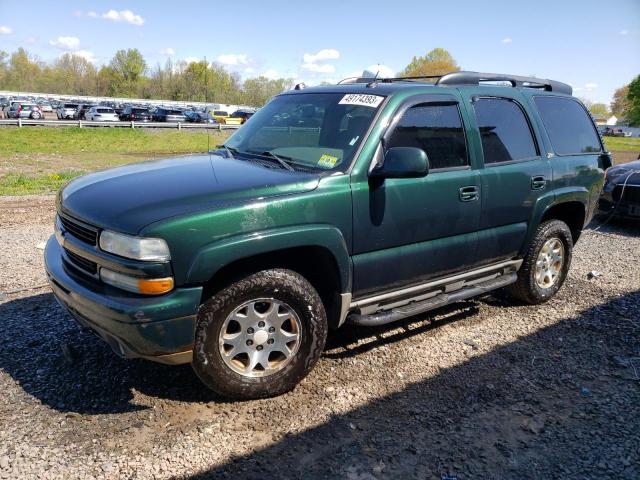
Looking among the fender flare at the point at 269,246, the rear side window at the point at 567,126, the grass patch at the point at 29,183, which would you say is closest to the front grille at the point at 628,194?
the rear side window at the point at 567,126

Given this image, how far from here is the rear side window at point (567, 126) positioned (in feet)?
16.0

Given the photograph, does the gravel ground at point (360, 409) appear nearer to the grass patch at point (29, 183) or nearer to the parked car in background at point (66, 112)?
the grass patch at point (29, 183)

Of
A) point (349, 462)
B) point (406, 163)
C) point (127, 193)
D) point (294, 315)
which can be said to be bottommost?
point (349, 462)

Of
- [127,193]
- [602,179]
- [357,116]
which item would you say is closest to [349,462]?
[127,193]

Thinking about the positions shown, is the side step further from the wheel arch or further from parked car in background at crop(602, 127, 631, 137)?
parked car in background at crop(602, 127, 631, 137)

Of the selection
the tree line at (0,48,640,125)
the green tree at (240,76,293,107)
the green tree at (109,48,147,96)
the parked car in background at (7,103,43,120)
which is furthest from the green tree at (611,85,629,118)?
the parked car in background at (7,103,43,120)

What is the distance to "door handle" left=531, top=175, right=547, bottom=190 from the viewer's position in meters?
4.52

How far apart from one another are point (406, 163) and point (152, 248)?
162 centimetres

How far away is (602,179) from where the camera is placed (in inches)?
212

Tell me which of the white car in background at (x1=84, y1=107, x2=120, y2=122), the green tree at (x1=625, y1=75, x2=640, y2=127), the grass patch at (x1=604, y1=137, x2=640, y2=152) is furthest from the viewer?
the green tree at (x1=625, y1=75, x2=640, y2=127)

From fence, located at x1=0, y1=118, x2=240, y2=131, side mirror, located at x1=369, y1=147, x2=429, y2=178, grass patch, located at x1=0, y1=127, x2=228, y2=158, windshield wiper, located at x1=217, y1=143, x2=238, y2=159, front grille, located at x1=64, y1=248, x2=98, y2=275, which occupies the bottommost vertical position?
grass patch, located at x1=0, y1=127, x2=228, y2=158

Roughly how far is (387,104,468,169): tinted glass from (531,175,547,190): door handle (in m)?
0.87

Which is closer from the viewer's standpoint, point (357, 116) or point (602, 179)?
point (357, 116)

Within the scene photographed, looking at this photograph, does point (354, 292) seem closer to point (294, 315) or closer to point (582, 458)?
point (294, 315)
